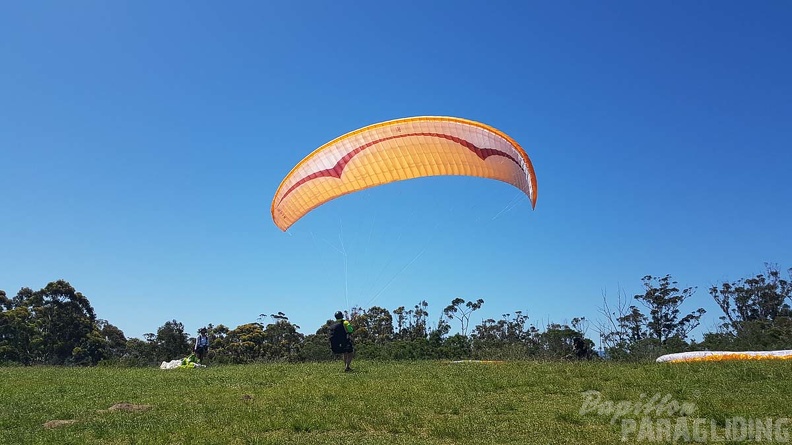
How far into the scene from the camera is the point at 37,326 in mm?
37594

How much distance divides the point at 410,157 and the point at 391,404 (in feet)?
24.0

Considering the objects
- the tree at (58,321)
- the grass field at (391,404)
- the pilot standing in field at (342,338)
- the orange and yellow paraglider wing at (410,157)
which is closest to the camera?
the grass field at (391,404)

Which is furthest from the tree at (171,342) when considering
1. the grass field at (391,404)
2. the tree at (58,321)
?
the grass field at (391,404)

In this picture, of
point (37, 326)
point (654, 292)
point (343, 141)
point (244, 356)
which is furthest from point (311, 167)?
point (654, 292)

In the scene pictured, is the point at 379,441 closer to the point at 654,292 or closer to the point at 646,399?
the point at 646,399

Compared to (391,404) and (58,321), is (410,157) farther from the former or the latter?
(58,321)

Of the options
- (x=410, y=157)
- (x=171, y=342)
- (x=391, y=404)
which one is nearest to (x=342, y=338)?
(x=410, y=157)

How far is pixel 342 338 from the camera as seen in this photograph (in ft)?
49.5

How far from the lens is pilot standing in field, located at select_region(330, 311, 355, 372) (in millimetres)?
15008

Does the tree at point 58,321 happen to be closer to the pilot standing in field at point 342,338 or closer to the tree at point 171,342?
the tree at point 171,342

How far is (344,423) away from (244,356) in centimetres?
3181

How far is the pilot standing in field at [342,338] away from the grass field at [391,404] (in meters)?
0.92

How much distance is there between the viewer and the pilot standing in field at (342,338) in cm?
1501

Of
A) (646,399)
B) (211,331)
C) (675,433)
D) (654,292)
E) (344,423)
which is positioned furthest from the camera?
(654,292)
